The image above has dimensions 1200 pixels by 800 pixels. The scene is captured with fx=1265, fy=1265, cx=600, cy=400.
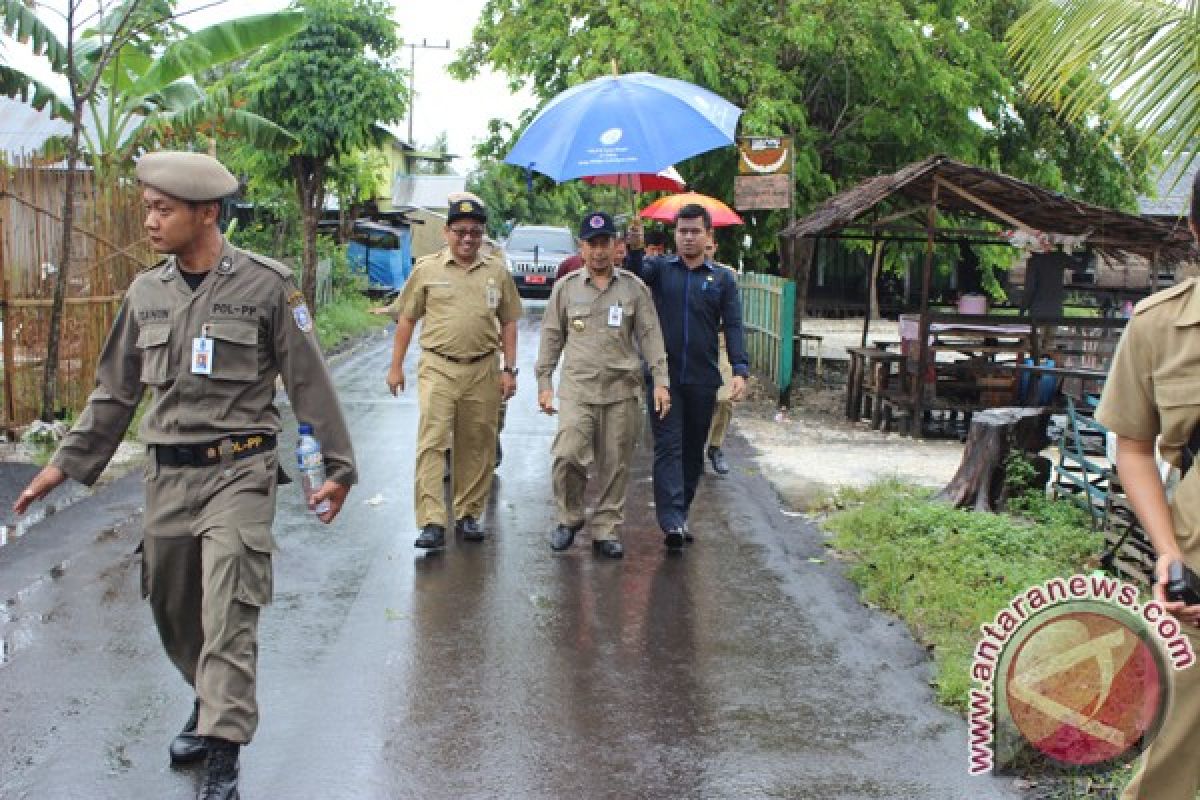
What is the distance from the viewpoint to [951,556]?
6965mm

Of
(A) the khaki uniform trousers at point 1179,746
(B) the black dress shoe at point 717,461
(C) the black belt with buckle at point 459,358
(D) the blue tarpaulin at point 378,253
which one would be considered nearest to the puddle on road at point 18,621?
(C) the black belt with buckle at point 459,358

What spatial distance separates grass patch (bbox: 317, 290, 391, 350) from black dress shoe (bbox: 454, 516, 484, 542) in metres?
12.6

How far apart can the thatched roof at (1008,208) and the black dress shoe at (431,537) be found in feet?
21.0

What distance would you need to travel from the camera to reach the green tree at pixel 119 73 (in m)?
10.3

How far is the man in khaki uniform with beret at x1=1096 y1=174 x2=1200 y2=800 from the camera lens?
286 cm

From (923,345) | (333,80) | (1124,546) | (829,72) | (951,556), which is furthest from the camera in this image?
(333,80)

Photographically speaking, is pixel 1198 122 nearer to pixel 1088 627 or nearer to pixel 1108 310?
pixel 1088 627

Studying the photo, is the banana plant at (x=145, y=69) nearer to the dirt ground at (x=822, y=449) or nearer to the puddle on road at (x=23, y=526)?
the puddle on road at (x=23, y=526)


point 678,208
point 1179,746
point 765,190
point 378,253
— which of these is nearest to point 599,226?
point 1179,746

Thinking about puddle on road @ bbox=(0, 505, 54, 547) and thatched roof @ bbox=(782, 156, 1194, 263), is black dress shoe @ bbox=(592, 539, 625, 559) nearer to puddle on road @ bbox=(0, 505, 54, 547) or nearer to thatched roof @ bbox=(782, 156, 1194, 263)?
puddle on road @ bbox=(0, 505, 54, 547)

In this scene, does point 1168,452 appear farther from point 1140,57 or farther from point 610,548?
point 610,548

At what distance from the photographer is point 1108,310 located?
19.6m

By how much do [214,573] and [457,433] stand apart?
3622 millimetres

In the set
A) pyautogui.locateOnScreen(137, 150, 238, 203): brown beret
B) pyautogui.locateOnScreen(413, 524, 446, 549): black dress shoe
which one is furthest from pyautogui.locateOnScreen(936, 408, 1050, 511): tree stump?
pyautogui.locateOnScreen(137, 150, 238, 203): brown beret
